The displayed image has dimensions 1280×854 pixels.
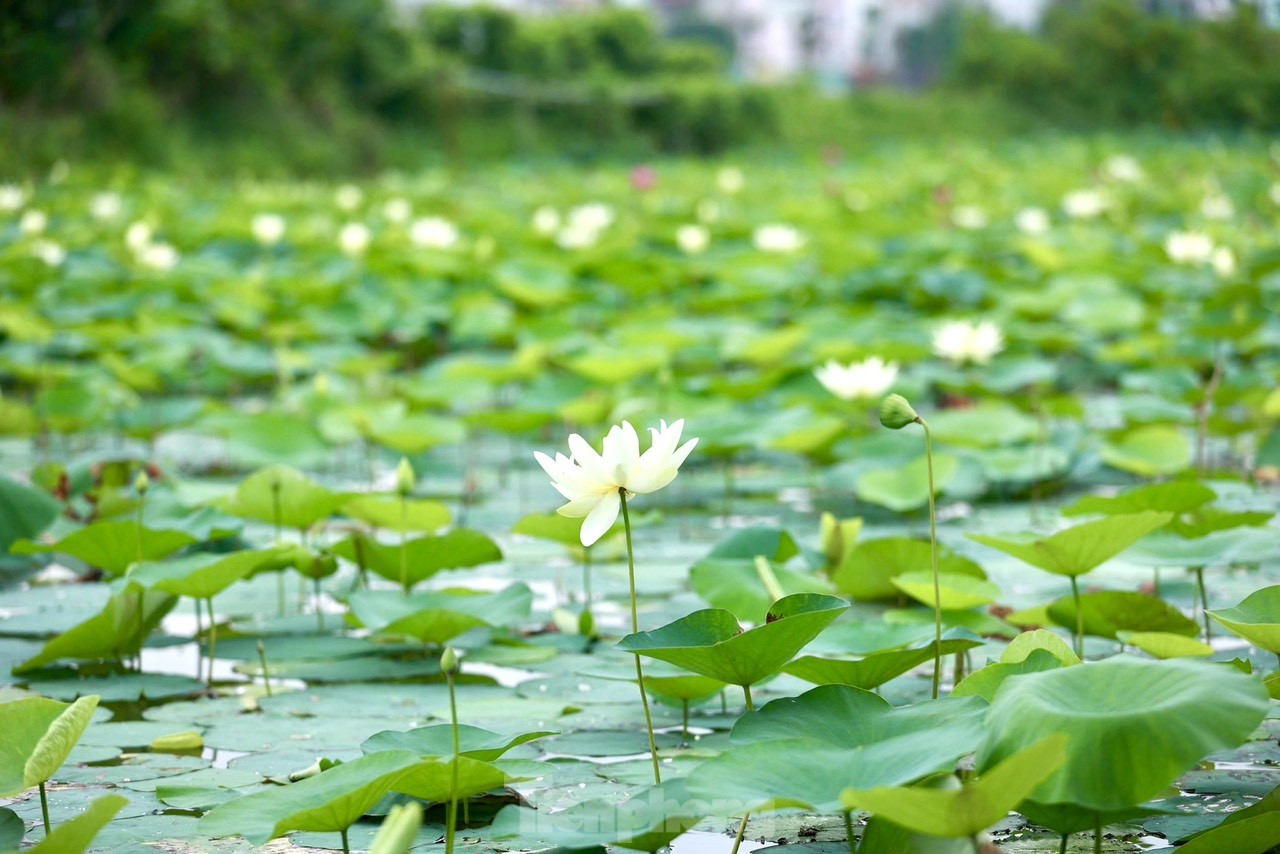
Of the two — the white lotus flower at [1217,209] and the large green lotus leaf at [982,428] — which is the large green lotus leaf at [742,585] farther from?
the white lotus flower at [1217,209]

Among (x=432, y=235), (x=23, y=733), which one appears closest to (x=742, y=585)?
(x=23, y=733)

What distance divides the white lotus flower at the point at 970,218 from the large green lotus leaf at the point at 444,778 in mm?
5395

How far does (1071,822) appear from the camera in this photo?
93 centimetres

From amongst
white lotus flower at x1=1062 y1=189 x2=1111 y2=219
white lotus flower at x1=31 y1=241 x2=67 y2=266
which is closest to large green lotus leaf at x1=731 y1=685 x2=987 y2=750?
white lotus flower at x1=31 y1=241 x2=67 y2=266

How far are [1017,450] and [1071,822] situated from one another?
5.27 feet

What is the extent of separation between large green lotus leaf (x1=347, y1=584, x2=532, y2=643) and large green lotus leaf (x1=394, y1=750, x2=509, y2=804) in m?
0.46

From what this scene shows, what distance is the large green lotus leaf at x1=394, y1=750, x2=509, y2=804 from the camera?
1.00 metres

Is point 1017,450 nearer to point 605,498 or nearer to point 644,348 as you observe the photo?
point 644,348

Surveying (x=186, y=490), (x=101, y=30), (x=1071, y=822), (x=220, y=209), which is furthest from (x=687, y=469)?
(x=220, y=209)

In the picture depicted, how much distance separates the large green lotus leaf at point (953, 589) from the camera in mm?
1442

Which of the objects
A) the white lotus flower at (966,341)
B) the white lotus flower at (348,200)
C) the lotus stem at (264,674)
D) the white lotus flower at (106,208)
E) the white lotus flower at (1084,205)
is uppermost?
the white lotus flower at (348,200)

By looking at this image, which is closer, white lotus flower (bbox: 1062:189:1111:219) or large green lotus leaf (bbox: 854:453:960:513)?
large green lotus leaf (bbox: 854:453:960:513)

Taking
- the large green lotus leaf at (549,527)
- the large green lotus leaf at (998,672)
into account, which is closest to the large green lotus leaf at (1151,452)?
the large green lotus leaf at (549,527)

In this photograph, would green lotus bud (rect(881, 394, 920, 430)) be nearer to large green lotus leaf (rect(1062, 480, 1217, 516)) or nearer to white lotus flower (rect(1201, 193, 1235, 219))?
large green lotus leaf (rect(1062, 480, 1217, 516))
